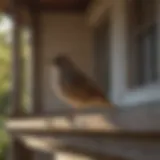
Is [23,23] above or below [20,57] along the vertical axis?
above

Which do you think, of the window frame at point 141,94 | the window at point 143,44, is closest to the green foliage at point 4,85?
the window frame at point 141,94

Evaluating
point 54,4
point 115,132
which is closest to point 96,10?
point 54,4

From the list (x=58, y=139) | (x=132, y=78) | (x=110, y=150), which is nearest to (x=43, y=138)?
(x=58, y=139)

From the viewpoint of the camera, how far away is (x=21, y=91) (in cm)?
582

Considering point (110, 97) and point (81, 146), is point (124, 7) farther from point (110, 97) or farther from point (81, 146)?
point (81, 146)

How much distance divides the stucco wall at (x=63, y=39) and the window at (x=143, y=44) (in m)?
2.63

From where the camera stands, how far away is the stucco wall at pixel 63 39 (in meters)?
7.09

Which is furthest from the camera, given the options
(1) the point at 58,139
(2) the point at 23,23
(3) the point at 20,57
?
(2) the point at 23,23

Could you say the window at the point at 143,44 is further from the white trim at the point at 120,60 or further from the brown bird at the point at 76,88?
the brown bird at the point at 76,88

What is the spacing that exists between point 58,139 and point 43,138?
52 centimetres

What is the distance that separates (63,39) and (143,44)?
10.4ft

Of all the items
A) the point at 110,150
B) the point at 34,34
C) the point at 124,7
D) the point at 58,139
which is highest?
the point at 34,34

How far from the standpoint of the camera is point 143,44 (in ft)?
13.5

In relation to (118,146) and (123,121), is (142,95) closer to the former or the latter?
(118,146)
